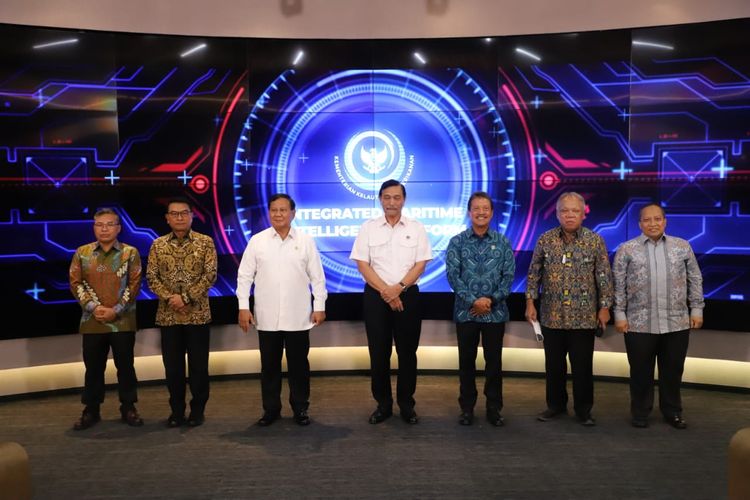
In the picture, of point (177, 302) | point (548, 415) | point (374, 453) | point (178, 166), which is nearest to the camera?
point (374, 453)

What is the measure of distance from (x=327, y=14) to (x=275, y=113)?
890 mm

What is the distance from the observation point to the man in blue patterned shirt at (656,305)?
4.05 metres

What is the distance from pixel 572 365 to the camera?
4191mm

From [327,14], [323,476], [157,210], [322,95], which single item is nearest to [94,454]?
[323,476]

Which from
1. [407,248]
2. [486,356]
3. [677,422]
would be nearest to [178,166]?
[407,248]

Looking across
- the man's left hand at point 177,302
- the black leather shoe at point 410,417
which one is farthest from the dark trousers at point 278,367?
the black leather shoe at point 410,417

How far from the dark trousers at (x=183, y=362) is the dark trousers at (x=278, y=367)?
373mm

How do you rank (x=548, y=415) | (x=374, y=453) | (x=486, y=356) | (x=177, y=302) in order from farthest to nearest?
1. (x=548, y=415)
2. (x=486, y=356)
3. (x=177, y=302)
4. (x=374, y=453)

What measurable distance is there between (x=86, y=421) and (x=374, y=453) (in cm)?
190

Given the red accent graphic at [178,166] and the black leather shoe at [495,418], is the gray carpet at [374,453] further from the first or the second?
the red accent graphic at [178,166]

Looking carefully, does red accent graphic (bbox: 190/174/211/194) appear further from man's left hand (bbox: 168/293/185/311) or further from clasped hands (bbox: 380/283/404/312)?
clasped hands (bbox: 380/283/404/312)

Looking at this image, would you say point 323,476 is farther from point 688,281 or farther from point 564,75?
point 564,75

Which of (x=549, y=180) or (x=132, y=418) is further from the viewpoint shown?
(x=549, y=180)

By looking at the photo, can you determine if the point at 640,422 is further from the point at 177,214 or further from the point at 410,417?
the point at 177,214
